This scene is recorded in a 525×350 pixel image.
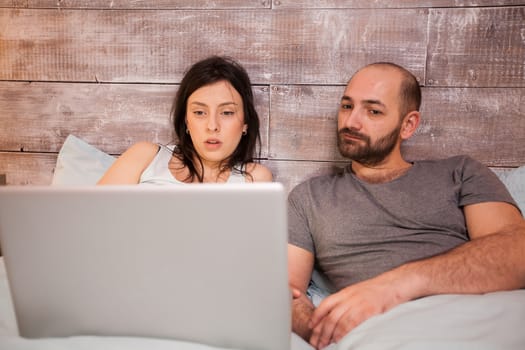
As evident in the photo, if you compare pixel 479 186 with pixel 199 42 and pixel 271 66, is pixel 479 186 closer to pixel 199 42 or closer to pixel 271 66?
pixel 271 66

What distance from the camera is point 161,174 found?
1.41 meters

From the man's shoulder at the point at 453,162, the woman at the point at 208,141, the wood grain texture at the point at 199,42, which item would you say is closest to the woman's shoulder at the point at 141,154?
the woman at the point at 208,141

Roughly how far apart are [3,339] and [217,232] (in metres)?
0.41

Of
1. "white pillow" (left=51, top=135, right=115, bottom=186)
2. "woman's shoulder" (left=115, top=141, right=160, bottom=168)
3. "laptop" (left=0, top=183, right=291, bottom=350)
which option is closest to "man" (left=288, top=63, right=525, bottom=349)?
"laptop" (left=0, top=183, right=291, bottom=350)

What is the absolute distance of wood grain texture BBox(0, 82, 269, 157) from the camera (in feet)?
5.35

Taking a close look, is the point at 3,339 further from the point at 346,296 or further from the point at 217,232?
the point at 346,296

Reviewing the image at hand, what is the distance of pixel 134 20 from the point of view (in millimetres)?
1608

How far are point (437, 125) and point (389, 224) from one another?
50 cm

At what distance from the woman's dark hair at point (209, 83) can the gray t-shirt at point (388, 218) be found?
313 mm

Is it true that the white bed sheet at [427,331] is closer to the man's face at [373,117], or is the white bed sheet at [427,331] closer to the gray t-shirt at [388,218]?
the gray t-shirt at [388,218]

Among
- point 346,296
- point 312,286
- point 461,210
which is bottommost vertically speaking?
point 312,286

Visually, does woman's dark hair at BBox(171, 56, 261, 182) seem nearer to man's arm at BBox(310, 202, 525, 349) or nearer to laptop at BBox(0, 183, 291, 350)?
man's arm at BBox(310, 202, 525, 349)

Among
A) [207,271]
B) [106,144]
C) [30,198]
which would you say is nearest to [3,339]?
[30,198]

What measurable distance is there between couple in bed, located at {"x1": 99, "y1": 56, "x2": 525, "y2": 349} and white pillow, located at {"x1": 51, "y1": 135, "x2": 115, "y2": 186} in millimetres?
145
